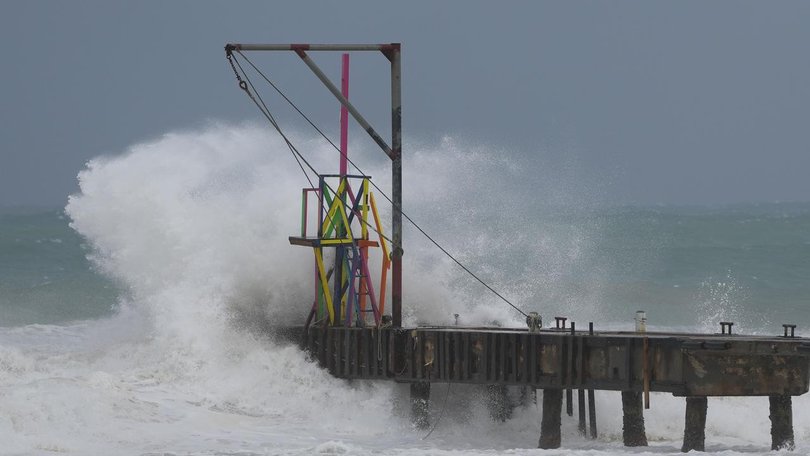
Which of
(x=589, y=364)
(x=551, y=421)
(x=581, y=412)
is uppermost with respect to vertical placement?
(x=589, y=364)

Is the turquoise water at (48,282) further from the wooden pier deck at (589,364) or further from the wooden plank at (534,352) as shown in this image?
the wooden plank at (534,352)

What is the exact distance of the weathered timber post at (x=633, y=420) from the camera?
20203 mm

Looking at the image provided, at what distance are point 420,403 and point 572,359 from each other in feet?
9.89

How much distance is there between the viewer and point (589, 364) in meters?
20.4

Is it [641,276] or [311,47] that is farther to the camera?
[641,276]

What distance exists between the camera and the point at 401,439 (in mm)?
21422

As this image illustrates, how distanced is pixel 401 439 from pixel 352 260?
11.3ft

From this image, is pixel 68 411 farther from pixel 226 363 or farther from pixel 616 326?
pixel 616 326

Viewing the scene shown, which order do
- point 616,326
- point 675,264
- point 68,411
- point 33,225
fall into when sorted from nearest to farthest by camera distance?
point 68,411 < point 616,326 < point 675,264 < point 33,225

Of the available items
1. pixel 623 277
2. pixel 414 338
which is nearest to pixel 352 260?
pixel 414 338

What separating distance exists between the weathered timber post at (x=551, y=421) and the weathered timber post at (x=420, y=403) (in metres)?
2.25

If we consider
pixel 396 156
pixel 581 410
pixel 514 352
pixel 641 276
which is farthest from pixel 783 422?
pixel 641 276

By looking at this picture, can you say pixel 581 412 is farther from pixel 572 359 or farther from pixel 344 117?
pixel 344 117

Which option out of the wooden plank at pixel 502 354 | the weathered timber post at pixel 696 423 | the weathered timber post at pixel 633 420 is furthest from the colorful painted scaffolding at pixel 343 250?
the weathered timber post at pixel 696 423
